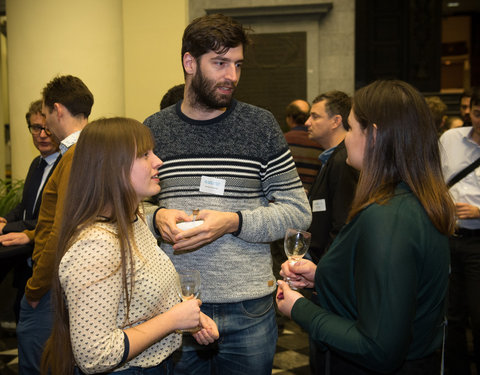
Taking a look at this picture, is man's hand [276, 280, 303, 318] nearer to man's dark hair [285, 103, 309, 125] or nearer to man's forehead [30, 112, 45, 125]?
man's forehead [30, 112, 45, 125]

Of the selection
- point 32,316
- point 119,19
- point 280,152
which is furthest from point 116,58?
point 280,152

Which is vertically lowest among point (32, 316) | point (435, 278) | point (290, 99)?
point (32, 316)

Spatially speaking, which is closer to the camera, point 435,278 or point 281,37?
point 435,278

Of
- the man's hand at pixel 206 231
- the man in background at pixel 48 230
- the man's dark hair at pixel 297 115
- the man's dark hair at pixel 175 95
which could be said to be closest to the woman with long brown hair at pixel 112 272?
the man's hand at pixel 206 231

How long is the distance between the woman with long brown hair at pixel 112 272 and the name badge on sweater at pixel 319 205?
→ 66.0 inches

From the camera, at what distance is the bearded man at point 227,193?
2.02 meters

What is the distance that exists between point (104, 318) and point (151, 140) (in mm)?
589

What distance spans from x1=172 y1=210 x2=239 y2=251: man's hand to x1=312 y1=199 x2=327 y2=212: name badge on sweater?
1.40 m

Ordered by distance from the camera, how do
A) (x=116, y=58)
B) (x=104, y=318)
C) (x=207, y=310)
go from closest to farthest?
(x=104, y=318), (x=207, y=310), (x=116, y=58)

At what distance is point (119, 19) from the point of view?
17.2 feet

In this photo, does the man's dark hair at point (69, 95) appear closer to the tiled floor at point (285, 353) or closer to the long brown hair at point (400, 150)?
the long brown hair at point (400, 150)

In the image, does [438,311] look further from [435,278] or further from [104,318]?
[104,318]

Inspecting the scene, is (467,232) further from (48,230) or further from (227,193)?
(48,230)

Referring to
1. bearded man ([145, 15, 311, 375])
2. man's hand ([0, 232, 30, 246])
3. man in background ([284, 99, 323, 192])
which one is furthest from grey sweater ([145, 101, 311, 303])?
man in background ([284, 99, 323, 192])
